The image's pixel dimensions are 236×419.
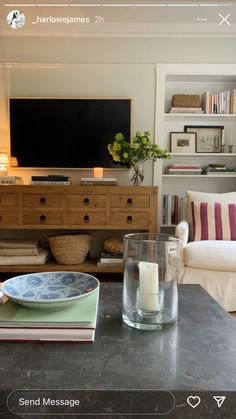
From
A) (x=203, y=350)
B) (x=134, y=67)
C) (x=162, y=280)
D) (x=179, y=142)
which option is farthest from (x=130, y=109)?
(x=203, y=350)

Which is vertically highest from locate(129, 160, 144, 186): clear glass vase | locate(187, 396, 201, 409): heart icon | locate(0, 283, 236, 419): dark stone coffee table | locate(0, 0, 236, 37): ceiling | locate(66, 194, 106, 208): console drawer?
locate(0, 0, 236, 37): ceiling

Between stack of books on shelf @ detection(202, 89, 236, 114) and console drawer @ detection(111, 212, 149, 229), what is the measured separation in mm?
1244

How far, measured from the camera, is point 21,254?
2.61m

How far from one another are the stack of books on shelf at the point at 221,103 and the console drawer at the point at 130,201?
113 cm

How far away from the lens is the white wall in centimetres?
Result: 292

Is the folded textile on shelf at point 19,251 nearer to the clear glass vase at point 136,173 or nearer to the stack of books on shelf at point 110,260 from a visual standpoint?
the stack of books on shelf at point 110,260

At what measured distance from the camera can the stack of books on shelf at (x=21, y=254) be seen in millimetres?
2562

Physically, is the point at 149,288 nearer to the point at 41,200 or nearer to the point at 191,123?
the point at 41,200

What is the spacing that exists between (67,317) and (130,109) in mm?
2479

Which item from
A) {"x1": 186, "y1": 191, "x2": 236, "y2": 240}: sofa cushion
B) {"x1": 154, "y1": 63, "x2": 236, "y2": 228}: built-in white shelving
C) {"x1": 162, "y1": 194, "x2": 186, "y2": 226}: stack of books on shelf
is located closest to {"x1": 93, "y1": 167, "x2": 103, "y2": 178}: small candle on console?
{"x1": 154, "y1": 63, "x2": 236, "y2": 228}: built-in white shelving

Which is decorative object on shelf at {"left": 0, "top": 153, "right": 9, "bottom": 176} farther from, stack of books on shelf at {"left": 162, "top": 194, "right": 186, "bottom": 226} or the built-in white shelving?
stack of books on shelf at {"left": 162, "top": 194, "right": 186, "bottom": 226}

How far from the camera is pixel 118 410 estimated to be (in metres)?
0.56

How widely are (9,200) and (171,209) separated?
1.47 meters

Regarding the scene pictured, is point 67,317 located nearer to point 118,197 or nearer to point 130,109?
point 118,197
